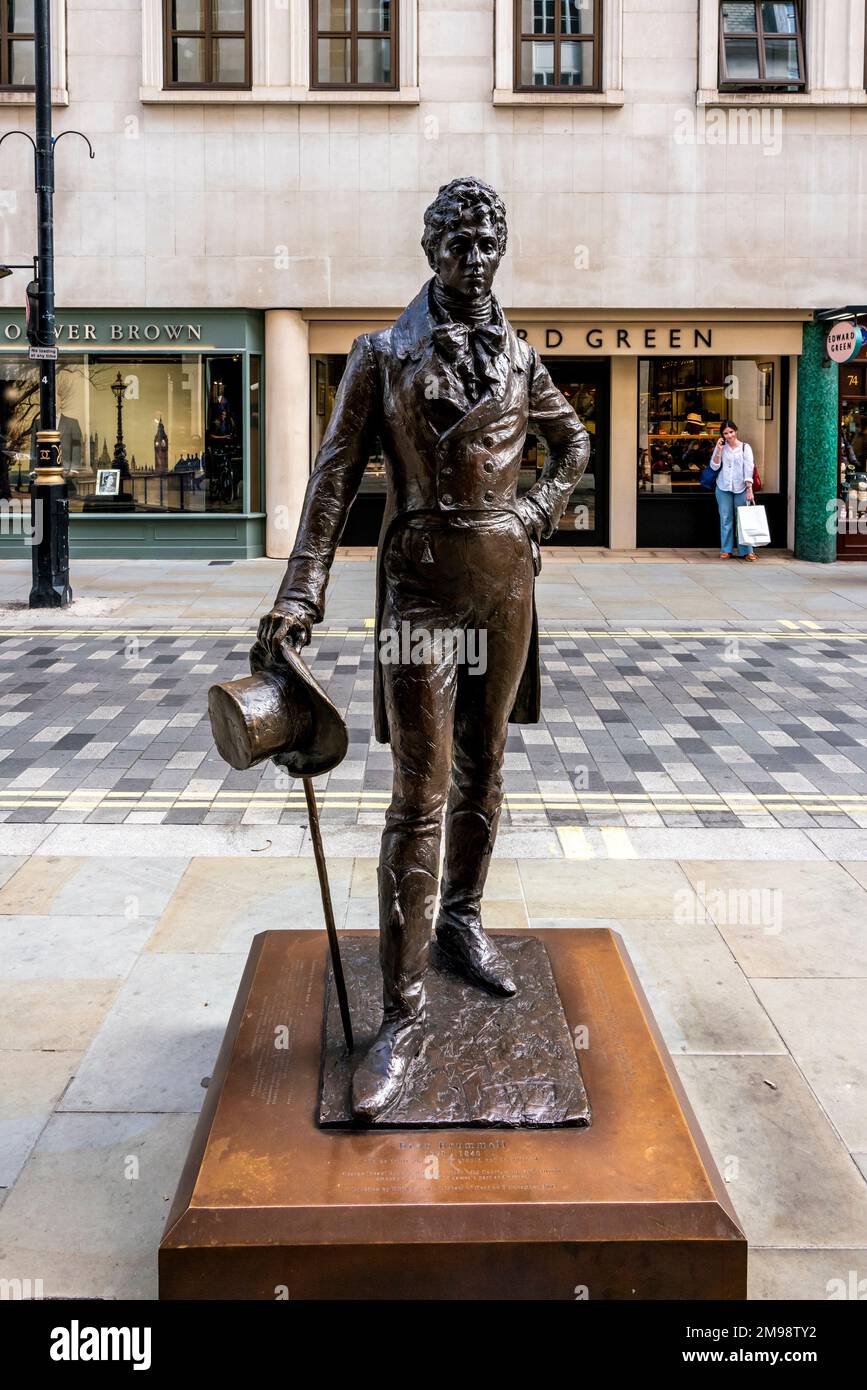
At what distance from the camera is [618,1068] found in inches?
149

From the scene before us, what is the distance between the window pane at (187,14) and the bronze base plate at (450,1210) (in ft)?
58.2

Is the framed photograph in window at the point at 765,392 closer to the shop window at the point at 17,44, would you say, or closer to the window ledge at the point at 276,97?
the window ledge at the point at 276,97

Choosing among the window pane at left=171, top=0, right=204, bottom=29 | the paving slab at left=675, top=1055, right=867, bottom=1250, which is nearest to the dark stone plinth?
the paving slab at left=675, top=1055, right=867, bottom=1250

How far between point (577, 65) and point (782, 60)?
8.93 ft

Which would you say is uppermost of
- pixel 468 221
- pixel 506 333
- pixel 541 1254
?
pixel 468 221

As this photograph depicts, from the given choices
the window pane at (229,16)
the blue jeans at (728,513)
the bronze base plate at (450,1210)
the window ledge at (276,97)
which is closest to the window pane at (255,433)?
the window ledge at (276,97)

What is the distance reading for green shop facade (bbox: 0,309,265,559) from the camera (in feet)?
63.0

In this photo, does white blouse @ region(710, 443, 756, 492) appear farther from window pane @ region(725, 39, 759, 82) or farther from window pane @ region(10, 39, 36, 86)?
window pane @ region(10, 39, 36, 86)

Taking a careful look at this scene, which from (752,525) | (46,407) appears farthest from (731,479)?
(46,407)

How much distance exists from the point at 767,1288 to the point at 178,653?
9352mm

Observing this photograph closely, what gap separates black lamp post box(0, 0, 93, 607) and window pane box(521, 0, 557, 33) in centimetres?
686
